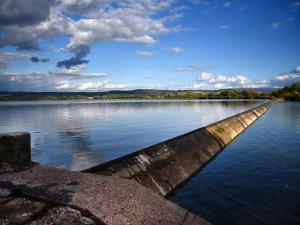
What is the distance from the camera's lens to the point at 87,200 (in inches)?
284

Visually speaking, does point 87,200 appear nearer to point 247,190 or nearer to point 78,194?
point 78,194

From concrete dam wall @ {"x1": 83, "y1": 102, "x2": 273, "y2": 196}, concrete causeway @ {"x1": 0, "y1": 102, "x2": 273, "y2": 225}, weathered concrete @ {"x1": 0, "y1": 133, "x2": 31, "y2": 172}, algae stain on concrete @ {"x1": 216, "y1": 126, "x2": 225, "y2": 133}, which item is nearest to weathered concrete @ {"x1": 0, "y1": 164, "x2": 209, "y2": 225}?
concrete causeway @ {"x1": 0, "y1": 102, "x2": 273, "y2": 225}

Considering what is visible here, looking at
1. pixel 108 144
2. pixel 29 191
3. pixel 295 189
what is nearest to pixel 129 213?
pixel 29 191

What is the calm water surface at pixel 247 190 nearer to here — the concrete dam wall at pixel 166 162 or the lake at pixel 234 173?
the lake at pixel 234 173

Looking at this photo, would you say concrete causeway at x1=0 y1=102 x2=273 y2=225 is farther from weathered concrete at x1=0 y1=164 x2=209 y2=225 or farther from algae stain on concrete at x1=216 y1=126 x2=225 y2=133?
algae stain on concrete at x1=216 y1=126 x2=225 y2=133

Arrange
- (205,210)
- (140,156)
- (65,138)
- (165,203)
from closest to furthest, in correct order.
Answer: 1. (165,203)
2. (205,210)
3. (140,156)
4. (65,138)

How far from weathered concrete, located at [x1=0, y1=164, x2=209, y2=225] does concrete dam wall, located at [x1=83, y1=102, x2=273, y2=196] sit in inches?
72.4

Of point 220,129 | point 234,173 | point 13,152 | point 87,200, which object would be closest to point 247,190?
point 234,173

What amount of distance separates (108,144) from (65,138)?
243 inches

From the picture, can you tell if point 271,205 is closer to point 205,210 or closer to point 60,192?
point 205,210

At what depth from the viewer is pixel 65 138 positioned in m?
30.1

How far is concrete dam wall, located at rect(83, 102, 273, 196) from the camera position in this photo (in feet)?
37.0

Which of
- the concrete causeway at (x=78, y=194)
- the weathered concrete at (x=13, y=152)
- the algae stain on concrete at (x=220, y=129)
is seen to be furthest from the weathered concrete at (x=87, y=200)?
the algae stain on concrete at (x=220, y=129)

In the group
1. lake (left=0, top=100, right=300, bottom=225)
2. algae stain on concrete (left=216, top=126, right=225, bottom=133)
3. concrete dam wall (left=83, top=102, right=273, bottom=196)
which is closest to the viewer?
lake (left=0, top=100, right=300, bottom=225)
